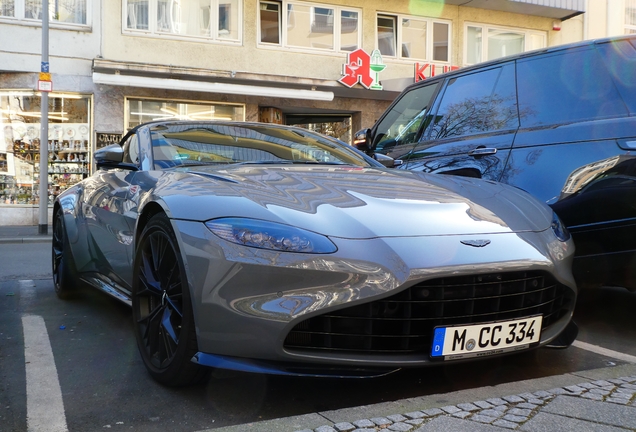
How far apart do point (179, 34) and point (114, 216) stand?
12096 mm

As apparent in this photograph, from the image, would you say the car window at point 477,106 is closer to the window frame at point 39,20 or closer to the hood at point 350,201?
the hood at point 350,201

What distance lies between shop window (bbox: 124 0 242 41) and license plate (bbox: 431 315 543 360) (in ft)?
44.5

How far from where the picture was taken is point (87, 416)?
244 cm

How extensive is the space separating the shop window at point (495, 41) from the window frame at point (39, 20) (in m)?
9.47

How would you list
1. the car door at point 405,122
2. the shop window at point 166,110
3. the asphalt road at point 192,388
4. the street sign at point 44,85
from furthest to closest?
1. the shop window at point 166,110
2. the street sign at point 44,85
3. the car door at point 405,122
4. the asphalt road at point 192,388

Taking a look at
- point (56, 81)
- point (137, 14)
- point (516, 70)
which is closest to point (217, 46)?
point (137, 14)

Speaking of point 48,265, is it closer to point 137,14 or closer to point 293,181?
point 293,181

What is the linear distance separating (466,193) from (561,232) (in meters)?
0.46

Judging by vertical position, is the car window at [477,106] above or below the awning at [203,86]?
below

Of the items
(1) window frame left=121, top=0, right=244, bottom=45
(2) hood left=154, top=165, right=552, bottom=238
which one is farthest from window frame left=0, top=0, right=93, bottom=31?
(2) hood left=154, top=165, right=552, bottom=238

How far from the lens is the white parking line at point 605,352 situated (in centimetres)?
322

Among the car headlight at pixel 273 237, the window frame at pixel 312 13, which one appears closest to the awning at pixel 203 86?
the window frame at pixel 312 13

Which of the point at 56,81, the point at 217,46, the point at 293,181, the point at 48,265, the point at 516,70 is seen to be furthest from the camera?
the point at 217,46

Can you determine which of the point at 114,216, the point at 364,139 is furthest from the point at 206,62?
the point at 114,216
